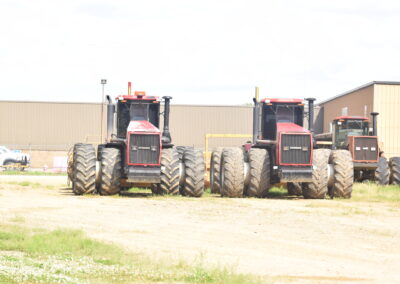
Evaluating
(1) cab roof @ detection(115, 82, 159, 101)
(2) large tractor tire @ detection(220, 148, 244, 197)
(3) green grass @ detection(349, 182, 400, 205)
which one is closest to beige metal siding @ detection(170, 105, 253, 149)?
(3) green grass @ detection(349, 182, 400, 205)

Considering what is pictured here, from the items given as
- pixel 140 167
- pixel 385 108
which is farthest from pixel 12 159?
pixel 140 167

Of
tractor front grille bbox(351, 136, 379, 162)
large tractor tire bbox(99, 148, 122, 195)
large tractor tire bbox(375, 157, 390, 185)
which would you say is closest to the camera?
large tractor tire bbox(99, 148, 122, 195)

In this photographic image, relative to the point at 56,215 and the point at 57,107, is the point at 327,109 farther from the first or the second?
the point at 56,215

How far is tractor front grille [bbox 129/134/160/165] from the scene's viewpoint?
21484mm

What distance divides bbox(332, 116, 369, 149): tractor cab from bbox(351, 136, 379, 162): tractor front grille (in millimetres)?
1430

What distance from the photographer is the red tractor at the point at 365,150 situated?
28.7m

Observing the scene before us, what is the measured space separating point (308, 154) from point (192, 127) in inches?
1715

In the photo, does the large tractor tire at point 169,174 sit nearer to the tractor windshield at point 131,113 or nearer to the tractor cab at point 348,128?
the tractor windshield at point 131,113

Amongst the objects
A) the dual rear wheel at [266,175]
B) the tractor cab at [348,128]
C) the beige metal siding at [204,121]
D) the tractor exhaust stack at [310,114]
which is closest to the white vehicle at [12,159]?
the beige metal siding at [204,121]

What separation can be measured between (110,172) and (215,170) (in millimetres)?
4155

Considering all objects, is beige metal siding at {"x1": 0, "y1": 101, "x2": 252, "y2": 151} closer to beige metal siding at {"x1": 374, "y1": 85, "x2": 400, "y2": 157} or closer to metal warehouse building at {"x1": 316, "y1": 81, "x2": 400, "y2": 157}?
metal warehouse building at {"x1": 316, "y1": 81, "x2": 400, "y2": 157}

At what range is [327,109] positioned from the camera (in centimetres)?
6319

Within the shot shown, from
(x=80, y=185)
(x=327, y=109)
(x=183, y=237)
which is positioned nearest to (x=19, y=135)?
(x=327, y=109)

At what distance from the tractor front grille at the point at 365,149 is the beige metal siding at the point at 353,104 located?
1927cm
